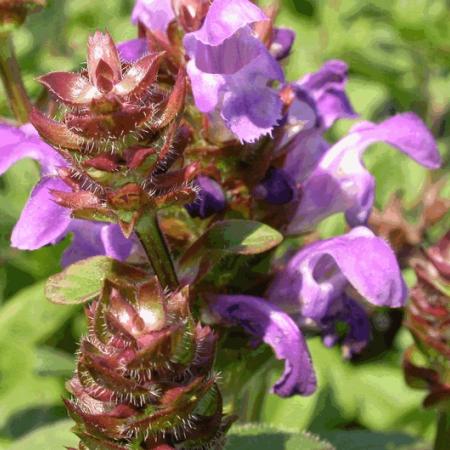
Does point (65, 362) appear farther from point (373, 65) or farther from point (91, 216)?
point (373, 65)

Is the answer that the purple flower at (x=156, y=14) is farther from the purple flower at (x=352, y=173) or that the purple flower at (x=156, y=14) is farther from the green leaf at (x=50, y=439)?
the green leaf at (x=50, y=439)

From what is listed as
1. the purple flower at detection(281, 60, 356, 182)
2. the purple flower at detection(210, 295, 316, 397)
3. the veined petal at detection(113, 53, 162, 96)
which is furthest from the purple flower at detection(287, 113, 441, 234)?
the veined petal at detection(113, 53, 162, 96)

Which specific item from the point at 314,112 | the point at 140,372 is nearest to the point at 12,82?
the point at 314,112

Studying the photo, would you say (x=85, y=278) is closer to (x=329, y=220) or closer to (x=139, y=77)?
(x=139, y=77)

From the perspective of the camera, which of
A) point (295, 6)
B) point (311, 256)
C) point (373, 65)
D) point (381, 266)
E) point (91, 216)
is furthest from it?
point (295, 6)

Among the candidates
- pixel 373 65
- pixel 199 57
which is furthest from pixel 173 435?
pixel 373 65
